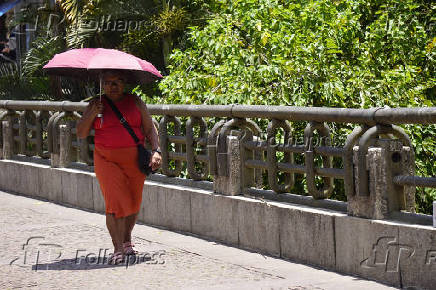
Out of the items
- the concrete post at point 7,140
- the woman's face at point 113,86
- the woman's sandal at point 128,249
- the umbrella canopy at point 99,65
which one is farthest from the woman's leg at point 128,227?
the concrete post at point 7,140

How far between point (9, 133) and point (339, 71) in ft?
17.9

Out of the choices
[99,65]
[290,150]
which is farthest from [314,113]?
[99,65]

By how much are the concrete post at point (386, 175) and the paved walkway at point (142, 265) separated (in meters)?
0.59

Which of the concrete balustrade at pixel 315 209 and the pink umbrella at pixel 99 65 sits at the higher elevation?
the pink umbrella at pixel 99 65

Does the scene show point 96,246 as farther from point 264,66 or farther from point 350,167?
point 264,66

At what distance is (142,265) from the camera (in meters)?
8.90

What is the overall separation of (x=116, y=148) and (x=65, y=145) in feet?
16.6

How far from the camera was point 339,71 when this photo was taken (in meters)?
14.1

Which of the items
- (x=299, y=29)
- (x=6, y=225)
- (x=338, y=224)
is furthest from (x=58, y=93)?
(x=338, y=224)

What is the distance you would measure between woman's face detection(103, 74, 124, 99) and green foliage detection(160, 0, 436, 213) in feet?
15.1

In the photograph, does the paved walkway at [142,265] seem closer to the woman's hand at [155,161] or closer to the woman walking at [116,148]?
the woman walking at [116,148]

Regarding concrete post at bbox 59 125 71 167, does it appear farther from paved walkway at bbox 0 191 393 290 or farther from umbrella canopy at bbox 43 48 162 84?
umbrella canopy at bbox 43 48 162 84

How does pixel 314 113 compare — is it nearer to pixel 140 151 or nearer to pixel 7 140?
pixel 140 151

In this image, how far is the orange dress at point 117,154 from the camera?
9156 mm
